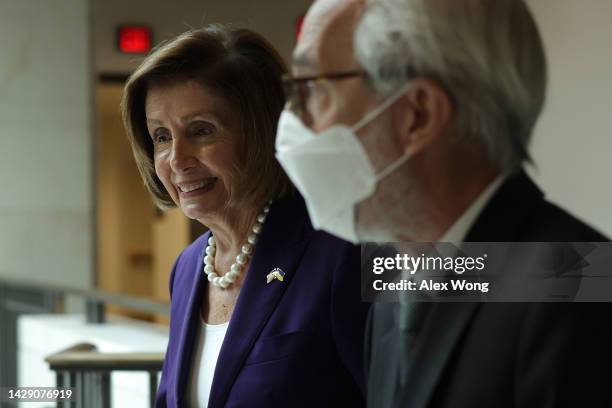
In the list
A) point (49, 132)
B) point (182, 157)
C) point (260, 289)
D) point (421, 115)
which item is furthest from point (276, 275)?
point (49, 132)

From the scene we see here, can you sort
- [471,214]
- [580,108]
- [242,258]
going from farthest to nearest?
[580,108] → [242,258] → [471,214]

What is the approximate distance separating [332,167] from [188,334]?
83 cm

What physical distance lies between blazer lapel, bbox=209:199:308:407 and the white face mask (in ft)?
1.88

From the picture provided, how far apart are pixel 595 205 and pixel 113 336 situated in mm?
3114

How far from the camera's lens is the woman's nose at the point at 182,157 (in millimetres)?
1829

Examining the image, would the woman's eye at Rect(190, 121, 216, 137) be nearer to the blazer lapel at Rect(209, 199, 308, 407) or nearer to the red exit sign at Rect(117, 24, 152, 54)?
the blazer lapel at Rect(209, 199, 308, 407)

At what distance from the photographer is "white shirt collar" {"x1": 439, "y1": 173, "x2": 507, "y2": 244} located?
1.13 m

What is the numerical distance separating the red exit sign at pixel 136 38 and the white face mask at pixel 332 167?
470cm

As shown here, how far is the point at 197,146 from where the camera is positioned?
1843 mm

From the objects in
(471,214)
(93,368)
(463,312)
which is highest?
(471,214)

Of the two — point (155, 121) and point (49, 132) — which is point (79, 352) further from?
point (49, 132)

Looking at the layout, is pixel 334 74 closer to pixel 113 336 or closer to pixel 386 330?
pixel 386 330

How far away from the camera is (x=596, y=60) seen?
292 centimetres

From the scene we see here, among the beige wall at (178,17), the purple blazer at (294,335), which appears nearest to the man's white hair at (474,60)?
the purple blazer at (294,335)
